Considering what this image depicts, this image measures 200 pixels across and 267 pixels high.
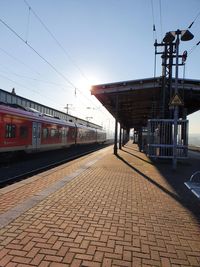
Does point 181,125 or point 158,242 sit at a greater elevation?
point 181,125

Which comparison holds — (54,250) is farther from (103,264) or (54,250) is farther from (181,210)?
(181,210)

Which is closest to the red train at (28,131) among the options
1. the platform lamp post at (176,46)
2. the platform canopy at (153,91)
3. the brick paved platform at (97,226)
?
the platform canopy at (153,91)

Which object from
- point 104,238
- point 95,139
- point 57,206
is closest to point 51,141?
point 57,206

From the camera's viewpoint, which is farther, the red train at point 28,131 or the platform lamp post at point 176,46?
the red train at point 28,131

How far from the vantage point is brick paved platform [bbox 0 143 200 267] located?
3.96 meters

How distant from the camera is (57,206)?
635 centimetres

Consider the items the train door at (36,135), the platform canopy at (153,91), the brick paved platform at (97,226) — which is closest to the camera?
the brick paved platform at (97,226)

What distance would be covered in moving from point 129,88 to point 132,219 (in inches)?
549

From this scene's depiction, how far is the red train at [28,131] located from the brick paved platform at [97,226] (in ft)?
23.1

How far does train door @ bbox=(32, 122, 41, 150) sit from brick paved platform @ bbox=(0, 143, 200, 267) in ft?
34.5

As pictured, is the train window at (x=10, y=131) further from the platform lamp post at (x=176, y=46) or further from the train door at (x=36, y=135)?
the platform lamp post at (x=176, y=46)

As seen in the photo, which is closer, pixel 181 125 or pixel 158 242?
pixel 158 242

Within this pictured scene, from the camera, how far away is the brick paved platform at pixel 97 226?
396cm

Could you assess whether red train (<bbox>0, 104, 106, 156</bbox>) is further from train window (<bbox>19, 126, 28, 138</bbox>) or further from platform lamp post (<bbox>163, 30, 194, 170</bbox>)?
platform lamp post (<bbox>163, 30, 194, 170</bbox>)
